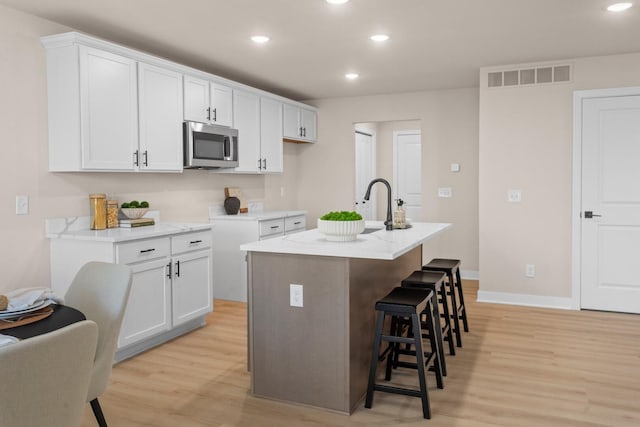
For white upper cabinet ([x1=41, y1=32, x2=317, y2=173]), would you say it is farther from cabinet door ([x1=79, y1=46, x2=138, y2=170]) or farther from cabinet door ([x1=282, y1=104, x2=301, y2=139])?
cabinet door ([x1=282, y1=104, x2=301, y2=139])

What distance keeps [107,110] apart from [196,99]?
1.06 m

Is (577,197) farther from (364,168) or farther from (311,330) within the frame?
(364,168)

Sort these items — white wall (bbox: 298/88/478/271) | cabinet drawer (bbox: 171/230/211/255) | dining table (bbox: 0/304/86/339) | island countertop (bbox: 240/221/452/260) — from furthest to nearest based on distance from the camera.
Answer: white wall (bbox: 298/88/478/271)
cabinet drawer (bbox: 171/230/211/255)
island countertop (bbox: 240/221/452/260)
dining table (bbox: 0/304/86/339)

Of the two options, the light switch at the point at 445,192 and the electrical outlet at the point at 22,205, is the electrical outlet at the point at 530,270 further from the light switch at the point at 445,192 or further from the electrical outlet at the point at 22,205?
the electrical outlet at the point at 22,205

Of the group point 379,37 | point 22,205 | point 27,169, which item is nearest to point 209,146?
point 27,169

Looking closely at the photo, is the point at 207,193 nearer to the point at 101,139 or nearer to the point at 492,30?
the point at 101,139

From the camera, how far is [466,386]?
3074 millimetres

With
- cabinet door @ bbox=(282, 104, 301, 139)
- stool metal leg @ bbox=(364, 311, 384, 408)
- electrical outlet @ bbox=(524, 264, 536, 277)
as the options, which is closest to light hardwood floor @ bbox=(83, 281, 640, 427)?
stool metal leg @ bbox=(364, 311, 384, 408)

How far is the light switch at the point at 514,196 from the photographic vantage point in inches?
201

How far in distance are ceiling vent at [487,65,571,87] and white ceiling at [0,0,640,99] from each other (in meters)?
0.15

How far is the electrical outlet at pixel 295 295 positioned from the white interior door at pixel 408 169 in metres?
5.54

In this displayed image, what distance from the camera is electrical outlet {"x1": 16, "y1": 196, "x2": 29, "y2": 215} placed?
3.40 m

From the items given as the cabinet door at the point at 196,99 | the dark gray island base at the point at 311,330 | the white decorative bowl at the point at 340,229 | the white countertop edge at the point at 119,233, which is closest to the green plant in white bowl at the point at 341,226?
the white decorative bowl at the point at 340,229

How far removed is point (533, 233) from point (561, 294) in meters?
0.65
